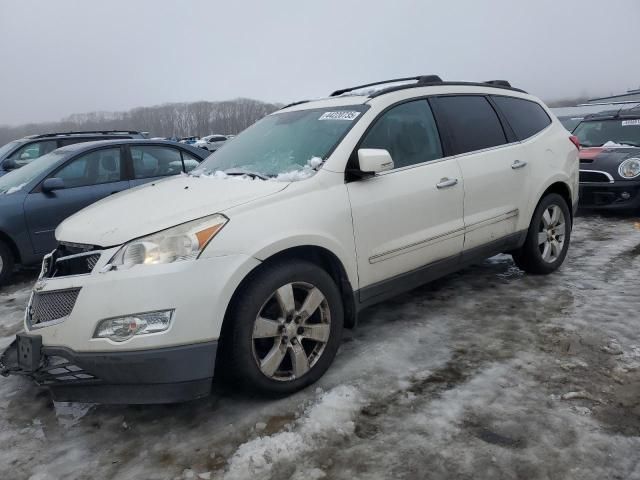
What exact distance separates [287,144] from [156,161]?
3.65 metres

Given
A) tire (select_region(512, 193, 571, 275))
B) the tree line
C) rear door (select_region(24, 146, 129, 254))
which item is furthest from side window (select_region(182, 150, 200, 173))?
the tree line

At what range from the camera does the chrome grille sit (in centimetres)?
265

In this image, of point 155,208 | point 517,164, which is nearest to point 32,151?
point 155,208

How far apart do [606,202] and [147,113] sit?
316 ft

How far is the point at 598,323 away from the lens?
378cm

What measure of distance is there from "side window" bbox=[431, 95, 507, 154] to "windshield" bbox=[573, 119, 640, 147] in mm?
4920

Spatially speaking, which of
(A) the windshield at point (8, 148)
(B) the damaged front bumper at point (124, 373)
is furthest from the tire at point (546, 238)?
(A) the windshield at point (8, 148)

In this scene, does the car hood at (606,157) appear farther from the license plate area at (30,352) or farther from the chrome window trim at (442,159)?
the license plate area at (30,352)

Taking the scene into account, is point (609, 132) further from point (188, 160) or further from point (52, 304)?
point (52, 304)

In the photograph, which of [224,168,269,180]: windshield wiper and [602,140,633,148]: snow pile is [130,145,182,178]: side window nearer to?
[224,168,269,180]: windshield wiper

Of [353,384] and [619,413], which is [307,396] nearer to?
[353,384]

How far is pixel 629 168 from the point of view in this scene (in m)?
7.41

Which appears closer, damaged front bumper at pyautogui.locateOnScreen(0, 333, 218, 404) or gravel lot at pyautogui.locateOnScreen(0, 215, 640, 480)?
gravel lot at pyautogui.locateOnScreen(0, 215, 640, 480)

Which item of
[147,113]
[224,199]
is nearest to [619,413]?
[224,199]
